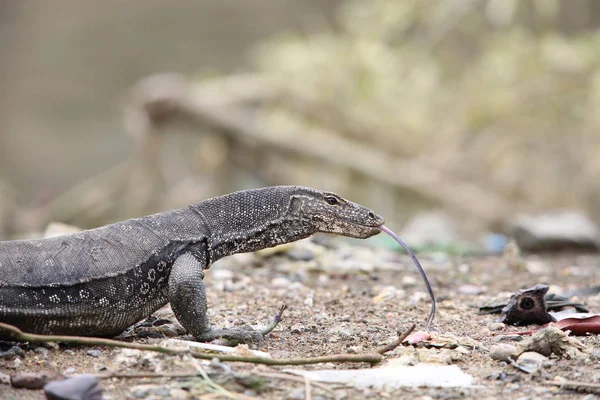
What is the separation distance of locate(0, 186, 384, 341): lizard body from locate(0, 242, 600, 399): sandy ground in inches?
7.4

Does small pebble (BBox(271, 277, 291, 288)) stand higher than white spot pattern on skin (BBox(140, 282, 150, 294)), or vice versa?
small pebble (BBox(271, 277, 291, 288))

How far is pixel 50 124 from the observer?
21609mm

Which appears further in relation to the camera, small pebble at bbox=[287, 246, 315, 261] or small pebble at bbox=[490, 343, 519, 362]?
small pebble at bbox=[287, 246, 315, 261]

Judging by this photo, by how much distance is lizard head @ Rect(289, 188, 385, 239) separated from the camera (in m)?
4.17

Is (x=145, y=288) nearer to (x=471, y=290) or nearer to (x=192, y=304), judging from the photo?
(x=192, y=304)

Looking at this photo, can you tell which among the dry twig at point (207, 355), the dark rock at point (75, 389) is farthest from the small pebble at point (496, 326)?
the dark rock at point (75, 389)

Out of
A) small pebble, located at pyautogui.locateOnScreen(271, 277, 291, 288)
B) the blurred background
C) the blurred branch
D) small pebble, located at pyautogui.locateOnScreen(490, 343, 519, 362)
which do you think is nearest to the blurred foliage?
the blurred background

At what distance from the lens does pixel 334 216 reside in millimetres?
4176

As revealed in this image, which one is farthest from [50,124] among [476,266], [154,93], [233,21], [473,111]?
[476,266]

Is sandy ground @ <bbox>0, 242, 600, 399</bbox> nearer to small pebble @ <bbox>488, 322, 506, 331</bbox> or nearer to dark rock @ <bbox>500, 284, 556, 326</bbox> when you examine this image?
small pebble @ <bbox>488, 322, 506, 331</bbox>

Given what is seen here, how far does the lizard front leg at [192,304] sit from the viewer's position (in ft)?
12.4

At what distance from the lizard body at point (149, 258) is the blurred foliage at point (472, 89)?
7.92 m

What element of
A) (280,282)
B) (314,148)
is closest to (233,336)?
(280,282)

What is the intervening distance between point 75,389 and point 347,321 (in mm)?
2005
